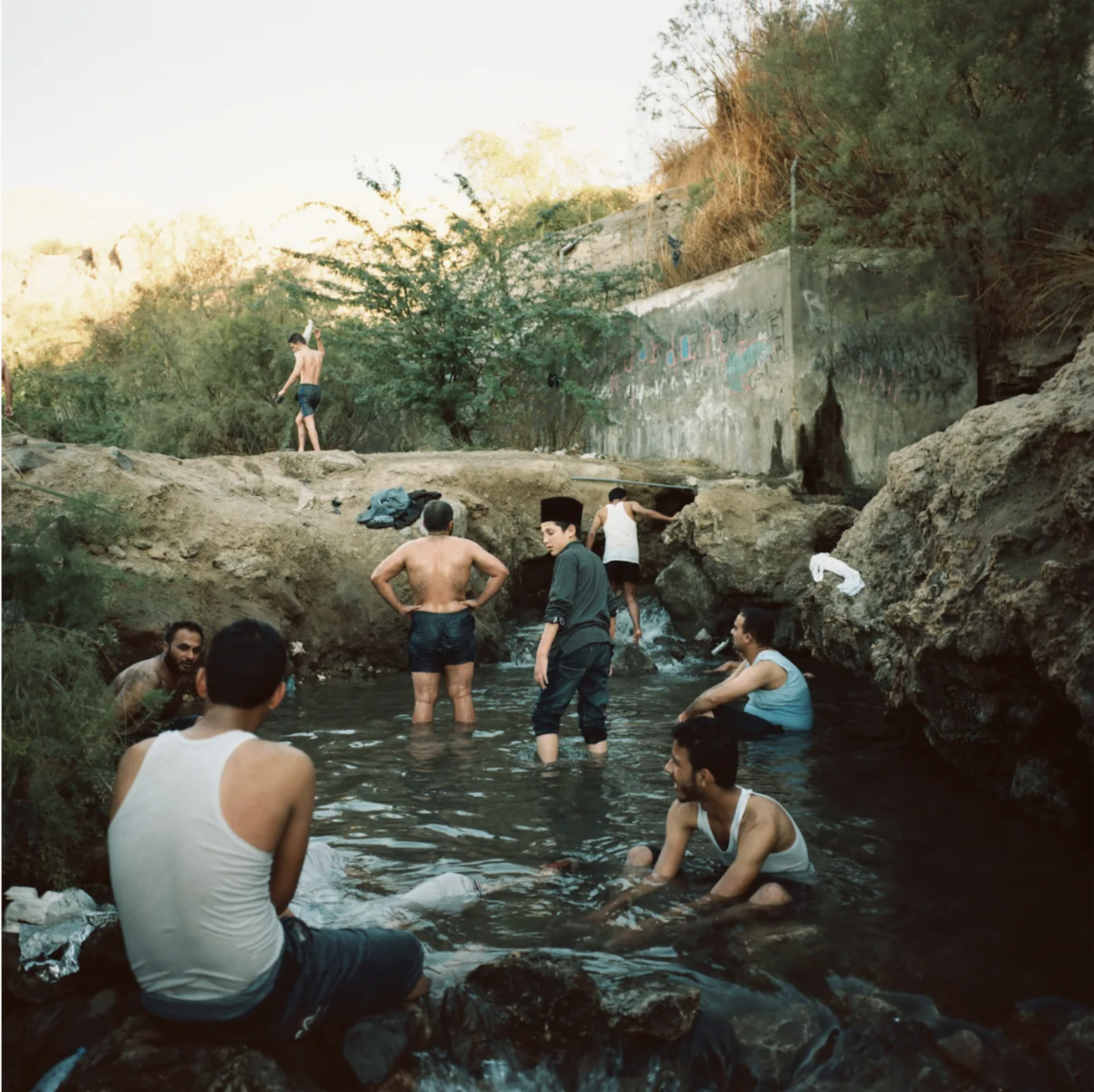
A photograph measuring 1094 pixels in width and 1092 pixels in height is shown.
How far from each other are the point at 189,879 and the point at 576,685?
14.9 feet

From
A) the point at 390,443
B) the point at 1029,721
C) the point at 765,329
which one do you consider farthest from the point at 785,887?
the point at 390,443

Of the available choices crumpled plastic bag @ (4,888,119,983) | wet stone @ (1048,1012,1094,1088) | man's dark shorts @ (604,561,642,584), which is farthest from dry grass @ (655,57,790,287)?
crumpled plastic bag @ (4,888,119,983)

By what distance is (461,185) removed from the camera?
61.7 feet

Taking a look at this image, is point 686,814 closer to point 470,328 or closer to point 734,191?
point 734,191

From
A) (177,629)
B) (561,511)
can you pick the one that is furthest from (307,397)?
(177,629)

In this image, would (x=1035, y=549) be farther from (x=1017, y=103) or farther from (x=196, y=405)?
(x=196, y=405)

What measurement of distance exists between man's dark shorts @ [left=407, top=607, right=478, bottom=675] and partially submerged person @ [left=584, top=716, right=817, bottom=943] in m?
3.82

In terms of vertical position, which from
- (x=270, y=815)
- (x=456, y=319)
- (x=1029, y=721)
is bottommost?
(x=1029, y=721)

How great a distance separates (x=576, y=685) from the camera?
24.3 ft

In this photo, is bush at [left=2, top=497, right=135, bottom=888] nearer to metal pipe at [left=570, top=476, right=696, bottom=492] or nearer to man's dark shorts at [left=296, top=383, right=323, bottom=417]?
metal pipe at [left=570, top=476, right=696, bottom=492]

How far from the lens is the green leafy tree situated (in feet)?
58.6

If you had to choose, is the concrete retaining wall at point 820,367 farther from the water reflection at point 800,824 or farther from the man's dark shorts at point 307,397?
the man's dark shorts at point 307,397

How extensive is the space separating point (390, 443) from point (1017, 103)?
13.4m

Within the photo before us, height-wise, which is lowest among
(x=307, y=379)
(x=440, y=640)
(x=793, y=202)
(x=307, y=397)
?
(x=440, y=640)
